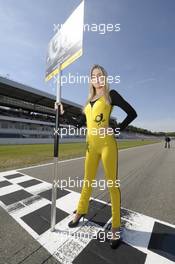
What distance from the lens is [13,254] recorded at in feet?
6.30

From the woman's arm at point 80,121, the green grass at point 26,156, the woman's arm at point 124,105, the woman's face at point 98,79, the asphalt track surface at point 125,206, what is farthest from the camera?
the green grass at point 26,156

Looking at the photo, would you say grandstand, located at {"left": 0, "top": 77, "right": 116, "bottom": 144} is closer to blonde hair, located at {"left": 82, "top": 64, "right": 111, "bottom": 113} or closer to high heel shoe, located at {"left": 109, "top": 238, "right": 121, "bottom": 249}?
blonde hair, located at {"left": 82, "top": 64, "right": 111, "bottom": 113}

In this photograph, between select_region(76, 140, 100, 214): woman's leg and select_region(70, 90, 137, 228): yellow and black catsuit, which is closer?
select_region(70, 90, 137, 228): yellow and black catsuit

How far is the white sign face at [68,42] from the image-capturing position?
2137 mm

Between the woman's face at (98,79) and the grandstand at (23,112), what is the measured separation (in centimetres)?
2800

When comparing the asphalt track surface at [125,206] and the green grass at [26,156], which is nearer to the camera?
the asphalt track surface at [125,206]

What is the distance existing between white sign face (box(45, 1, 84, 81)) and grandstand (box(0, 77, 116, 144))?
27579mm

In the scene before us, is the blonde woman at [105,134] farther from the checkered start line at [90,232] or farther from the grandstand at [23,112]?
the grandstand at [23,112]

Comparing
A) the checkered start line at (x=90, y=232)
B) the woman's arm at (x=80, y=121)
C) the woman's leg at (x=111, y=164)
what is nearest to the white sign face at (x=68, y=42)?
the woman's arm at (x=80, y=121)

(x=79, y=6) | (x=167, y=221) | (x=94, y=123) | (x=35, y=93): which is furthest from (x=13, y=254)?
(x=35, y=93)

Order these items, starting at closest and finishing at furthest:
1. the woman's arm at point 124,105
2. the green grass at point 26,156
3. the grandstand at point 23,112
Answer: the woman's arm at point 124,105 → the green grass at point 26,156 → the grandstand at point 23,112

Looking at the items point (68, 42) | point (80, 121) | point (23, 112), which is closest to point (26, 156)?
point (80, 121)

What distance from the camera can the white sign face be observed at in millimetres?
2137

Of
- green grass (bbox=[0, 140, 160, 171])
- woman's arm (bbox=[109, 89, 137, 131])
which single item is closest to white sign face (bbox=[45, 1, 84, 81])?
woman's arm (bbox=[109, 89, 137, 131])
